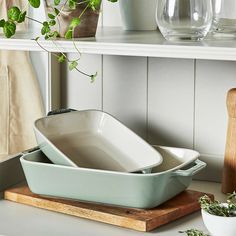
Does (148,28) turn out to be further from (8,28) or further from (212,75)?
(8,28)

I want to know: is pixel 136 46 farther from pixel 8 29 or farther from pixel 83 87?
pixel 83 87

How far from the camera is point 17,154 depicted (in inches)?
72.4

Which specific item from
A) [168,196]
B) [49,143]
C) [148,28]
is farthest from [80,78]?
[168,196]

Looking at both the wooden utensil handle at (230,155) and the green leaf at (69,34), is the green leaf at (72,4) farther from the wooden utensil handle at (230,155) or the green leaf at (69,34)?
the wooden utensil handle at (230,155)

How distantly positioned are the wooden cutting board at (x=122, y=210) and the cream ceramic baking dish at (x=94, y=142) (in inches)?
3.7

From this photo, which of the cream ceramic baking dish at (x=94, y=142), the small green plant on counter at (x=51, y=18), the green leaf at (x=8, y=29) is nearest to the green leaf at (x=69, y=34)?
the small green plant on counter at (x=51, y=18)

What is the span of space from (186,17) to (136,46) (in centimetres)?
12

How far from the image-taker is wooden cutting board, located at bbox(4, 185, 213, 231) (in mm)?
1497

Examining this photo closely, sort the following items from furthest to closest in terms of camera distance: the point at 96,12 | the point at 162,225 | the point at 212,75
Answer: the point at 212,75 → the point at 96,12 → the point at 162,225

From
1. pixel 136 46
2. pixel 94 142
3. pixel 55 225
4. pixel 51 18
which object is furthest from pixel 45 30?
pixel 55 225

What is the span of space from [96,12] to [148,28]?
0.67 ft

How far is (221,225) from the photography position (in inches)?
54.5

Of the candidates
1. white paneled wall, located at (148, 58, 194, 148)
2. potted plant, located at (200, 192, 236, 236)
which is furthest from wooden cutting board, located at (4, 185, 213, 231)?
white paneled wall, located at (148, 58, 194, 148)

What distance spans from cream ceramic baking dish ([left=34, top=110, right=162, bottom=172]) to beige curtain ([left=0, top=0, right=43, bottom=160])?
0.18 m
